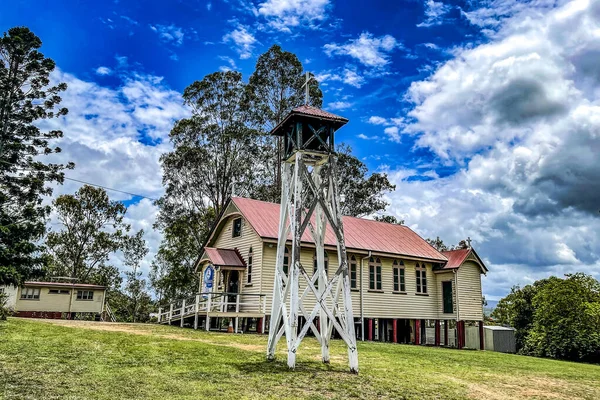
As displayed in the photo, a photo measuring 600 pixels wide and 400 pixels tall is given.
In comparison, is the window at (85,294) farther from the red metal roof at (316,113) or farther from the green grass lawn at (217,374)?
the red metal roof at (316,113)

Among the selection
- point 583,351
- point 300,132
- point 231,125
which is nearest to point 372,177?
point 231,125

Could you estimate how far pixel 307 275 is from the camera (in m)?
12.8

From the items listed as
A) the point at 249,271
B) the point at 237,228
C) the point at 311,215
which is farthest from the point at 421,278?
the point at 311,215

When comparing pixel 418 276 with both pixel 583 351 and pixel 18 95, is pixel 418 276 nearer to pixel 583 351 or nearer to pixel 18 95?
pixel 583 351

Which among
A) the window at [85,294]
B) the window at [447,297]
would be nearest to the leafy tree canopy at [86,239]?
the window at [85,294]

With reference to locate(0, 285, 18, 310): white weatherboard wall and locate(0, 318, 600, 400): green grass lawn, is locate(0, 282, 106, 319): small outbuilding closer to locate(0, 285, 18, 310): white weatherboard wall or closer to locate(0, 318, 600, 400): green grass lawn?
locate(0, 285, 18, 310): white weatherboard wall

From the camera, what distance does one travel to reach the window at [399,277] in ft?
89.4

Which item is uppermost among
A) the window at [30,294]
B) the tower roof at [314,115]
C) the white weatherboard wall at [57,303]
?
the tower roof at [314,115]

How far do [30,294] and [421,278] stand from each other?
25197 mm

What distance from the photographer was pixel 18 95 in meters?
30.5

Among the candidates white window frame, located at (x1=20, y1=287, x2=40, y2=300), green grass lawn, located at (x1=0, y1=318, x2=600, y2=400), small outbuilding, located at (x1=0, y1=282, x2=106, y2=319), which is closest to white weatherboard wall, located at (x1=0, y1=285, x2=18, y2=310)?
small outbuilding, located at (x1=0, y1=282, x2=106, y2=319)

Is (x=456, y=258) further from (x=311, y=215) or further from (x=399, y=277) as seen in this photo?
(x=311, y=215)

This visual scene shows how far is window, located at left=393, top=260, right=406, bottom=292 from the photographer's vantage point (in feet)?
89.4

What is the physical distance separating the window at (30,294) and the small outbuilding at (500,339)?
2902 cm
